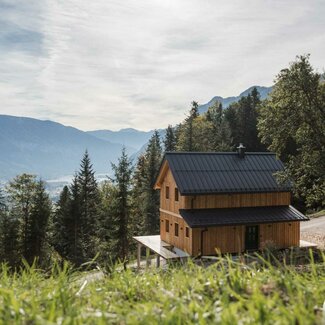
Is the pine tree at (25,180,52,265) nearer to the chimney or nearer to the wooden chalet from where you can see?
the wooden chalet

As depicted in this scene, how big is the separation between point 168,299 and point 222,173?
995 inches

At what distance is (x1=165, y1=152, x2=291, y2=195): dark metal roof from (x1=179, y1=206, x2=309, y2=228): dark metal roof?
4.52ft

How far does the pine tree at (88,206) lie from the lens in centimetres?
5150

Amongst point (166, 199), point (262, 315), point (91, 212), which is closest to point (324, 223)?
point (166, 199)

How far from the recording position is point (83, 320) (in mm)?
2717

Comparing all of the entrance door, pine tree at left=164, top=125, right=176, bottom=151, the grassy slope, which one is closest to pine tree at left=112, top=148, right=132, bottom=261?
the entrance door

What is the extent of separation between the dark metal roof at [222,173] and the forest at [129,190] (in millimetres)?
1926

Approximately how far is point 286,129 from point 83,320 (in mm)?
23060

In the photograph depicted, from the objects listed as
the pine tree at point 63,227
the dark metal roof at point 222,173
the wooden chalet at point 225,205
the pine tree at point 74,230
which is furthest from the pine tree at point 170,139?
the wooden chalet at point 225,205

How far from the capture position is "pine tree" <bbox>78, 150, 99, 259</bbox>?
5150 centimetres

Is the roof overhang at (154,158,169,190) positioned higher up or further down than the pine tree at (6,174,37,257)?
higher up

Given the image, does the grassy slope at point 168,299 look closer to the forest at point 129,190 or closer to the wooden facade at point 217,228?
the forest at point 129,190

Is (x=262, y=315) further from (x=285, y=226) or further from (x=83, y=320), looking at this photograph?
(x=285, y=226)

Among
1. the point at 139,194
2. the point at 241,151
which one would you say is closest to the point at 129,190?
the point at 139,194
